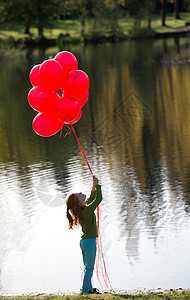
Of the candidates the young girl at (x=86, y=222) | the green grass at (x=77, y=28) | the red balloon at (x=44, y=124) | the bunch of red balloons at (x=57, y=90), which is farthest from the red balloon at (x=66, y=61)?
the green grass at (x=77, y=28)

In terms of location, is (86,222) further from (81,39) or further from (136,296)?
(81,39)

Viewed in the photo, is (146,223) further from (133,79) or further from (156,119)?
(133,79)

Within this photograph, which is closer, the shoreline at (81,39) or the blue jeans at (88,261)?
the blue jeans at (88,261)

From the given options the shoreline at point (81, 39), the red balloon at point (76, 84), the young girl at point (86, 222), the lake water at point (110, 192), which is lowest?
the shoreline at point (81, 39)

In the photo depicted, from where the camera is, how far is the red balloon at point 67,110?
23.4 feet

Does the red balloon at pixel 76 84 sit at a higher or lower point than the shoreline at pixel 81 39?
higher

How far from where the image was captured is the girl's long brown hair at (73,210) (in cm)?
632

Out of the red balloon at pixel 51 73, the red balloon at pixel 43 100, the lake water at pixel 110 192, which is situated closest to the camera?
the red balloon at pixel 51 73

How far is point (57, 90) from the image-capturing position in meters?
7.29

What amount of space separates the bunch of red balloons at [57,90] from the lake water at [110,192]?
1831 millimetres

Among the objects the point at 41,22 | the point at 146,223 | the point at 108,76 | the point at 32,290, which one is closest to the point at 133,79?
the point at 108,76

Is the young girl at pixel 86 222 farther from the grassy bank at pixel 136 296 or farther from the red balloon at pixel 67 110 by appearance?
the red balloon at pixel 67 110

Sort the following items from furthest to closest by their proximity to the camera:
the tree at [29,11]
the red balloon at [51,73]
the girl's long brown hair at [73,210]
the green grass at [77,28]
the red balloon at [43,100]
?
the tree at [29,11], the green grass at [77,28], the red balloon at [43,100], the red balloon at [51,73], the girl's long brown hair at [73,210]

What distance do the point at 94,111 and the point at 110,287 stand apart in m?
13.7
